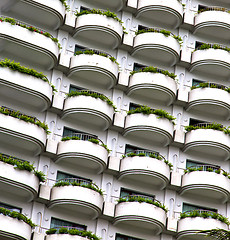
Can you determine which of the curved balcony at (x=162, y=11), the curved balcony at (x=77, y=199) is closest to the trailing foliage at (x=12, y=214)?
the curved balcony at (x=77, y=199)

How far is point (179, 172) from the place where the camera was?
3344 centimetres

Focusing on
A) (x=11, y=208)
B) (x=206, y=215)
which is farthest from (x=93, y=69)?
(x=206, y=215)

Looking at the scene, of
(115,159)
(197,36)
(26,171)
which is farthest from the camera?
(197,36)

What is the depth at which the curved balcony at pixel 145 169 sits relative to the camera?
31.5 m

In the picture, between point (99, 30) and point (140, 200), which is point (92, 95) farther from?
point (140, 200)

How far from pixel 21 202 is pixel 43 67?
29.8ft

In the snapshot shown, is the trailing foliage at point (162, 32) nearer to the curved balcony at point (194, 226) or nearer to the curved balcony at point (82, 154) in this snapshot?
the curved balcony at point (82, 154)

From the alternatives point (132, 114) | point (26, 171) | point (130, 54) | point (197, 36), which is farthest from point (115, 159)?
point (197, 36)

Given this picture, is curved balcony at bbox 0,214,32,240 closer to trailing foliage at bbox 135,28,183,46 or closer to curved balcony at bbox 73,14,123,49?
curved balcony at bbox 73,14,123,49

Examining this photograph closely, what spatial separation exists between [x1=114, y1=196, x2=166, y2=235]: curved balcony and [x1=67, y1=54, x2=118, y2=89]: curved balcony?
8410 mm

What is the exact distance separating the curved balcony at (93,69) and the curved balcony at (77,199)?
25.0ft

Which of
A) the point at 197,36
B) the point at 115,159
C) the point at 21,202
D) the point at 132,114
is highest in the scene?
the point at 197,36

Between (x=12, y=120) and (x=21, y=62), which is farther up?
(x=21, y=62)

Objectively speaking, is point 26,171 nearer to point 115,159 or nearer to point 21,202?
point 21,202
